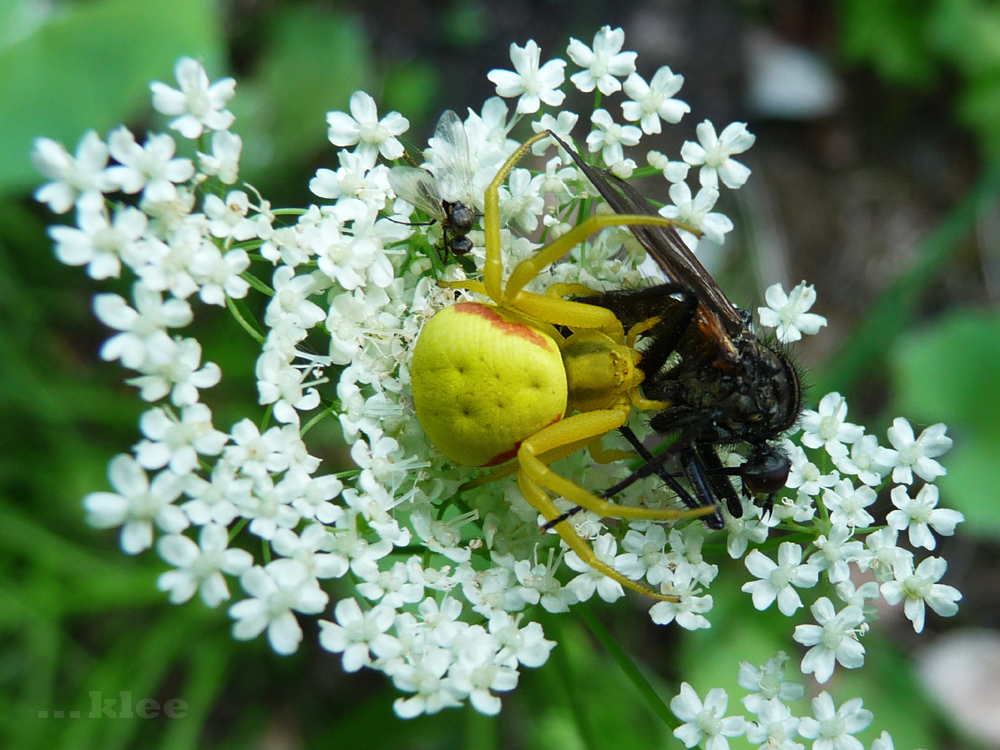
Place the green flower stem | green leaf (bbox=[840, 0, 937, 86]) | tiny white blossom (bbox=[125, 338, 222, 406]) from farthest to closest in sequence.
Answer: green leaf (bbox=[840, 0, 937, 86]), the green flower stem, tiny white blossom (bbox=[125, 338, 222, 406])

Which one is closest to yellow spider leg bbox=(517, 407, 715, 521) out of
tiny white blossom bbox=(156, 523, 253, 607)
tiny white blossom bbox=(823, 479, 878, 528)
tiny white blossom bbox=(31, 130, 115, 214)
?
tiny white blossom bbox=(823, 479, 878, 528)

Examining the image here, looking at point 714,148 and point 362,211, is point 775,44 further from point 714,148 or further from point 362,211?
point 362,211

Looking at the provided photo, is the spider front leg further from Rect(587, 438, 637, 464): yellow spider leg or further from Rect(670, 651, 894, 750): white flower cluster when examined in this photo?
Rect(670, 651, 894, 750): white flower cluster

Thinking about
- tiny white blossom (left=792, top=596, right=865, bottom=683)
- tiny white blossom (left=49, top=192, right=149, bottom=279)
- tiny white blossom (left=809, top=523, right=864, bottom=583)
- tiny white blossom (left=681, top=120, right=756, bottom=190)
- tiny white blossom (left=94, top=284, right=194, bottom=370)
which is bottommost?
tiny white blossom (left=792, top=596, right=865, bottom=683)

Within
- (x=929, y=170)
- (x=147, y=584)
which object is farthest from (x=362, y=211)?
(x=929, y=170)

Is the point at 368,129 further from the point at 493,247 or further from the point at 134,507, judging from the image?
the point at 134,507

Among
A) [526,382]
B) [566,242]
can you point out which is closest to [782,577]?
[526,382]

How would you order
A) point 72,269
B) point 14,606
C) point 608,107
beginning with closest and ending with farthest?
1. point 14,606
2. point 72,269
3. point 608,107
